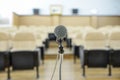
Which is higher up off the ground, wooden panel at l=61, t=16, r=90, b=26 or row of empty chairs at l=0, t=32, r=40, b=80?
wooden panel at l=61, t=16, r=90, b=26

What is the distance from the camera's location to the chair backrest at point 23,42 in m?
5.43

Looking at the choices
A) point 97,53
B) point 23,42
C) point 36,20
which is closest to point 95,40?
point 97,53

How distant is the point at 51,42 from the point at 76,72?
5.66 meters

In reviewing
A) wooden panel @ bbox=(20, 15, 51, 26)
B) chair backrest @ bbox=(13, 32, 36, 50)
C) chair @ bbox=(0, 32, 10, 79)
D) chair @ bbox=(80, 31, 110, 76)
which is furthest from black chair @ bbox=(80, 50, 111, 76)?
wooden panel @ bbox=(20, 15, 51, 26)

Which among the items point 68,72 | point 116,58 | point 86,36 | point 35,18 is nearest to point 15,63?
point 68,72

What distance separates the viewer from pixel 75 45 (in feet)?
23.2

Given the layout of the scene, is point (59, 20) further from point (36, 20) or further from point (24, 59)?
point (24, 59)

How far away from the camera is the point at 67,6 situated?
1605cm

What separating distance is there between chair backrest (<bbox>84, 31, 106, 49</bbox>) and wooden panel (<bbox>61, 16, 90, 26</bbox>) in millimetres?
9477

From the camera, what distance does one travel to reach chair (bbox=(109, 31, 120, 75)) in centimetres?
539

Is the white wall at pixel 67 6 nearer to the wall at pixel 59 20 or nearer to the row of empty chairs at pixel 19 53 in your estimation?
the wall at pixel 59 20

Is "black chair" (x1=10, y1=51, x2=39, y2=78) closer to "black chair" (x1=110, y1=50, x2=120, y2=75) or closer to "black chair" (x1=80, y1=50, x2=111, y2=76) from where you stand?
"black chair" (x1=80, y1=50, x2=111, y2=76)

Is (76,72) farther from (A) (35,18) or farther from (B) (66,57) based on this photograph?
(A) (35,18)

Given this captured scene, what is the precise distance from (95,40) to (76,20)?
31.3 feet
